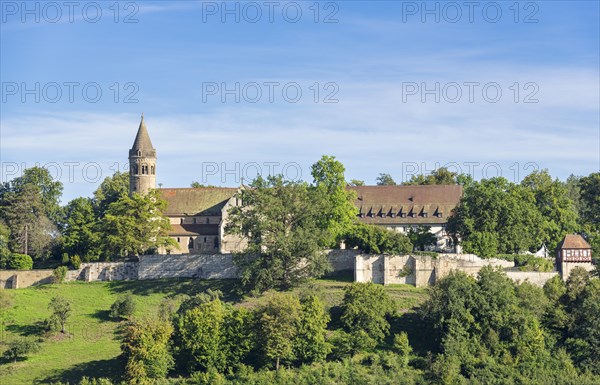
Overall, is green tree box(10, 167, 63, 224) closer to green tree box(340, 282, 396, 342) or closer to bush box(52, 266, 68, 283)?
bush box(52, 266, 68, 283)

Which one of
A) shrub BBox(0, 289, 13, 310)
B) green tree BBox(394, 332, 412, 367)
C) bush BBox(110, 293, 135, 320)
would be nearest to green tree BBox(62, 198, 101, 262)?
shrub BBox(0, 289, 13, 310)

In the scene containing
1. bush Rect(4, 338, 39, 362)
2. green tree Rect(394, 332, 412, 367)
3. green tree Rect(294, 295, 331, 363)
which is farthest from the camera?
Result: bush Rect(4, 338, 39, 362)

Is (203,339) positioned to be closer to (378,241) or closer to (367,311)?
(367,311)

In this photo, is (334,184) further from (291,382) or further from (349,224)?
(291,382)

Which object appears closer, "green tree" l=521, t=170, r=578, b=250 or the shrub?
the shrub

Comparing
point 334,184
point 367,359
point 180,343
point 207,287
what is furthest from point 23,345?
point 334,184

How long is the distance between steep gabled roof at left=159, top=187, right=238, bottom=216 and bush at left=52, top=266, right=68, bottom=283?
12.2 metres

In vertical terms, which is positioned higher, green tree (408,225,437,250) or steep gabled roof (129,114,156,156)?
steep gabled roof (129,114,156,156)

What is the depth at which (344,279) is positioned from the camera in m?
81.8

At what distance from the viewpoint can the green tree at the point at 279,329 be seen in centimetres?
6819

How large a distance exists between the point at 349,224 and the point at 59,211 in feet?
98.7

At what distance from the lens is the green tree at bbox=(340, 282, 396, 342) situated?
7069 cm

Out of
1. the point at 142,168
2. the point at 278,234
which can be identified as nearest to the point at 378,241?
the point at 278,234

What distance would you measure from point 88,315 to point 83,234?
44.6 feet
